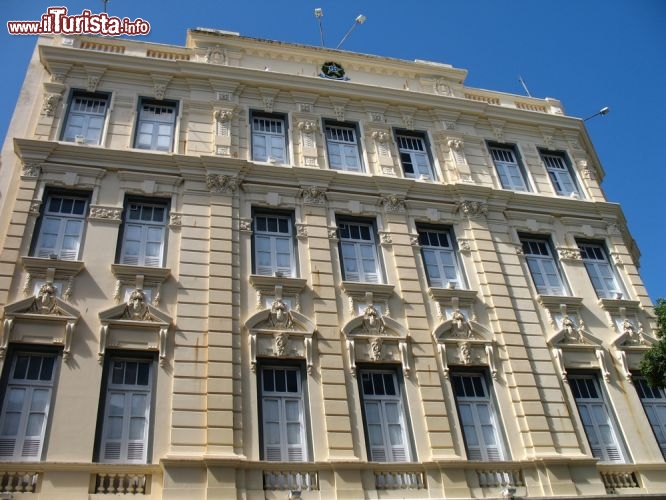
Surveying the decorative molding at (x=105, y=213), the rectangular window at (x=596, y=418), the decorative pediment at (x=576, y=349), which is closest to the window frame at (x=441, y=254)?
the decorative pediment at (x=576, y=349)

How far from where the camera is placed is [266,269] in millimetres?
15477

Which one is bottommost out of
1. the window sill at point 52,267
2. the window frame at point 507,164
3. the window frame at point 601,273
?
the window sill at point 52,267

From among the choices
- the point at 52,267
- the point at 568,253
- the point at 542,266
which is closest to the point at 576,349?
the point at 542,266

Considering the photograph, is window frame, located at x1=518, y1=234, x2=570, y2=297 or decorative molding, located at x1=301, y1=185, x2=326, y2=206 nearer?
decorative molding, located at x1=301, y1=185, x2=326, y2=206

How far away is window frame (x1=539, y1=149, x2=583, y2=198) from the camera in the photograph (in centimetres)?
2028

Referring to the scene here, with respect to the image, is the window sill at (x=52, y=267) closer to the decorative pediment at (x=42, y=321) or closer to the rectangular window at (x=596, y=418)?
the decorative pediment at (x=42, y=321)

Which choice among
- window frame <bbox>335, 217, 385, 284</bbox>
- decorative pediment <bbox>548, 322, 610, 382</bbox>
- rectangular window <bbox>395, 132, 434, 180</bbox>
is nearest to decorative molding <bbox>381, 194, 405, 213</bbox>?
window frame <bbox>335, 217, 385, 284</bbox>

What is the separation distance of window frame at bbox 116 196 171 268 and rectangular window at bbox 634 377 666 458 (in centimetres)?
1329

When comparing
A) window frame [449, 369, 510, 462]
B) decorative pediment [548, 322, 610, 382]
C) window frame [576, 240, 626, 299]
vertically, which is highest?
window frame [576, 240, 626, 299]

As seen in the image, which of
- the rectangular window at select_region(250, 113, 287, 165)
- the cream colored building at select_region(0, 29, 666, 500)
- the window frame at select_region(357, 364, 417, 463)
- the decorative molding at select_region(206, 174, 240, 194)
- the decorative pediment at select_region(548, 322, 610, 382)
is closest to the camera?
the cream colored building at select_region(0, 29, 666, 500)

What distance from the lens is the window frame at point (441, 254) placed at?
16.7 m

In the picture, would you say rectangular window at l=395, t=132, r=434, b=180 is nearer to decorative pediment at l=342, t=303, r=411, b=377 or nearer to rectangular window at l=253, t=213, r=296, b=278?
rectangular window at l=253, t=213, r=296, b=278

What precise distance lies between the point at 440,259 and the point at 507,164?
5.38m

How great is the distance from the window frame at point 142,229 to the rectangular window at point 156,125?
1.94m
